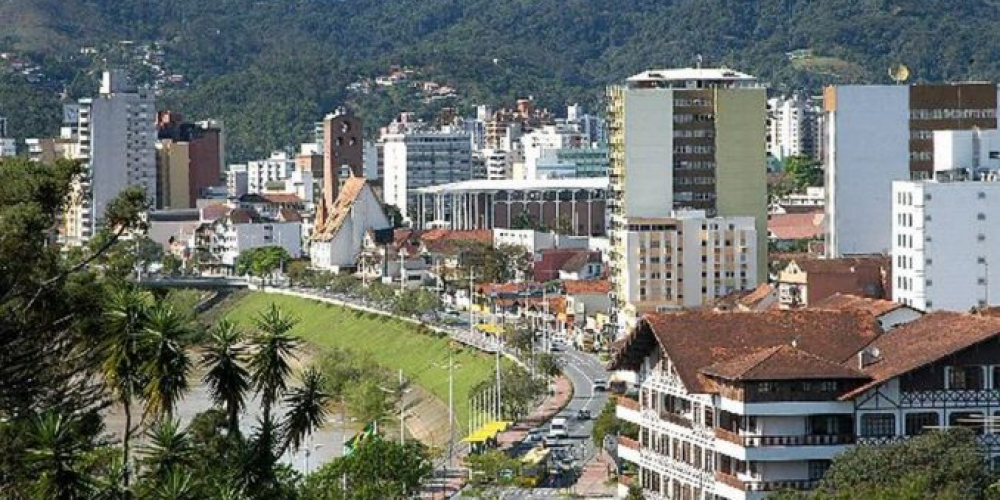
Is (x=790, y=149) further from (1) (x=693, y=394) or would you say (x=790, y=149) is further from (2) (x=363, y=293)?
(1) (x=693, y=394)

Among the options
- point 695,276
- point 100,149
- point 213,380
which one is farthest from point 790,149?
point 213,380

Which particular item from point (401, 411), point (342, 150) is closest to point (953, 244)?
point (401, 411)

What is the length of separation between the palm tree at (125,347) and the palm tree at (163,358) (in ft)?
0.43

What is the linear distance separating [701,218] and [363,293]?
87.2 feet

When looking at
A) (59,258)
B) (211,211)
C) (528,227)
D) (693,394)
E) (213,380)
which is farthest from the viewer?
(211,211)

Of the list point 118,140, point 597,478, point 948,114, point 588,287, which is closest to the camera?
point 597,478

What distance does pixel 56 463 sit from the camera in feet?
75.2

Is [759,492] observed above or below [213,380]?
below

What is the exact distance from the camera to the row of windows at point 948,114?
2527 inches

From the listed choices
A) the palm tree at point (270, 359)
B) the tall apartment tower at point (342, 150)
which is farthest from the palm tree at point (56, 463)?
the tall apartment tower at point (342, 150)

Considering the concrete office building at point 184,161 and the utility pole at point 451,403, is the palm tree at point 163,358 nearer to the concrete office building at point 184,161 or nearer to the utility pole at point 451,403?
the utility pole at point 451,403

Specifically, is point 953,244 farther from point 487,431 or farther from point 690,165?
point 690,165

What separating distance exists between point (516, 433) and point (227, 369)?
93.5ft

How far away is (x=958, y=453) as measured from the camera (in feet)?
105
